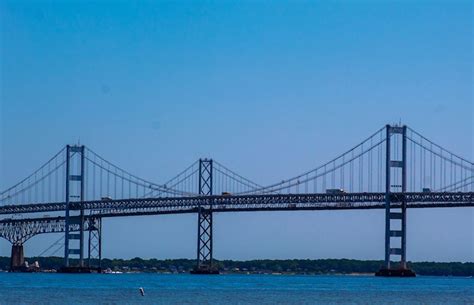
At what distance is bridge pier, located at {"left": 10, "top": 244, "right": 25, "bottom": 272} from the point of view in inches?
4117

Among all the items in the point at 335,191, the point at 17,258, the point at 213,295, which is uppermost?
the point at 335,191

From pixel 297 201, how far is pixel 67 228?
1587 cm

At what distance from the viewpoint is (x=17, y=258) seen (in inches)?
4195

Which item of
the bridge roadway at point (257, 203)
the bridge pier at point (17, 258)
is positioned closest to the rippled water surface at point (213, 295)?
the bridge roadway at point (257, 203)

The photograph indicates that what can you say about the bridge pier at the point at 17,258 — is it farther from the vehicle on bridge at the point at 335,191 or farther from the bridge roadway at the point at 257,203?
the vehicle on bridge at the point at 335,191

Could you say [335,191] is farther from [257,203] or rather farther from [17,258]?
[17,258]

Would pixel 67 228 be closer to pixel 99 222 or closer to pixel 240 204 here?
pixel 99 222

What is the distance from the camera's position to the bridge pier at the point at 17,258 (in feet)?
343

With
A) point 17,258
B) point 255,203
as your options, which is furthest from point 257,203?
point 17,258

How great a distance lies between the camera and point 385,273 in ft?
274

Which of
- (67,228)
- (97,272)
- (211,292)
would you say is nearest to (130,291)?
(211,292)

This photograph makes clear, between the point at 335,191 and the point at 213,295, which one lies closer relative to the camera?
the point at 213,295

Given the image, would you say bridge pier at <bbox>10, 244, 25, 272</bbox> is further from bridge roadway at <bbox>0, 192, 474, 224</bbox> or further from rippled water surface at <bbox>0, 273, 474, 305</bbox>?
rippled water surface at <bbox>0, 273, 474, 305</bbox>

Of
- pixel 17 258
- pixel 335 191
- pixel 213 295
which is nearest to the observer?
pixel 213 295
